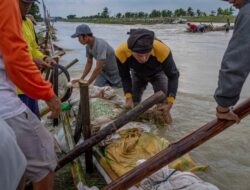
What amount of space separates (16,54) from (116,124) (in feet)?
6.03

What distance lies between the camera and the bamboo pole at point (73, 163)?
396 cm

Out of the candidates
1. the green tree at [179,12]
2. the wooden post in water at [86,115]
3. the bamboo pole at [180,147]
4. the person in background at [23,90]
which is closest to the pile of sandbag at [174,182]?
the bamboo pole at [180,147]

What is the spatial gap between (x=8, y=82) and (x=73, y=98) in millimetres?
3998

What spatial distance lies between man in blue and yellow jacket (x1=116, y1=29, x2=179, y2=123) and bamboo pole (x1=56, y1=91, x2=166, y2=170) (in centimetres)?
78

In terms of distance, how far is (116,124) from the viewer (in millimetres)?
4039

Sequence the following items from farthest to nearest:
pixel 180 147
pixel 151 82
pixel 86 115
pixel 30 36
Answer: pixel 151 82 → pixel 30 36 → pixel 86 115 → pixel 180 147

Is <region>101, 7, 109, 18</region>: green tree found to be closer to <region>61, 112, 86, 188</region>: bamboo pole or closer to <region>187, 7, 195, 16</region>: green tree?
<region>187, 7, 195, 16</region>: green tree

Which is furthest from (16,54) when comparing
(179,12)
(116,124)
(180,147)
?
(179,12)

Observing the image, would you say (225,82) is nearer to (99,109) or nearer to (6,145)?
(6,145)

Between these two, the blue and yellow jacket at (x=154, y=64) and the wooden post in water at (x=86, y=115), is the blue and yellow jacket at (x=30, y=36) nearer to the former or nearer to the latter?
the wooden post in water at (x=86, y=115)

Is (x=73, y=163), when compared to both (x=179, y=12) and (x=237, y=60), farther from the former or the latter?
(x=179, y=12)

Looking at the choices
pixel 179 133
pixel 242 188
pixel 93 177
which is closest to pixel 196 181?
pixel 242 188

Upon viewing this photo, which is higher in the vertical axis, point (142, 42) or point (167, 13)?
point (142, 42)

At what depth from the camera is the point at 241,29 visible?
227 centimetres
